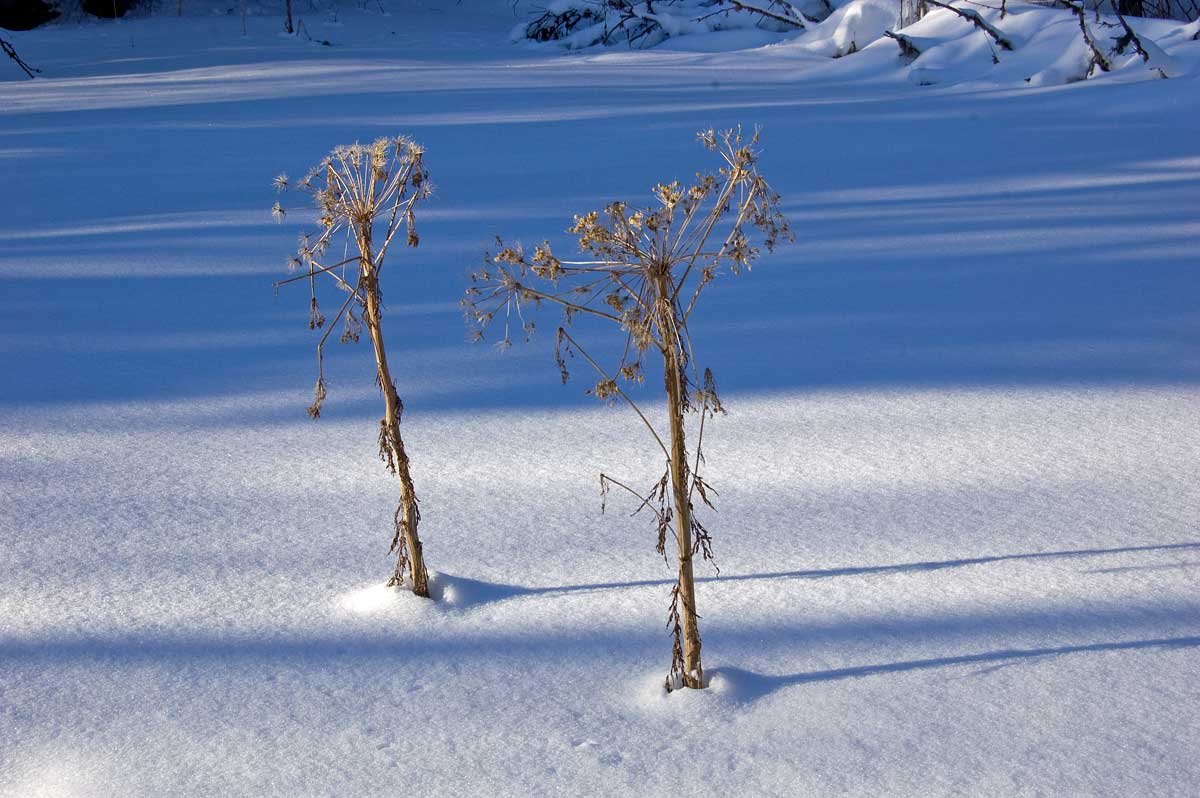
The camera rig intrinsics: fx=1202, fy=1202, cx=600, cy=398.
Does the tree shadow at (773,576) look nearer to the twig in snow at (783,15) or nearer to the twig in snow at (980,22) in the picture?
the twig in snow at (980,22)

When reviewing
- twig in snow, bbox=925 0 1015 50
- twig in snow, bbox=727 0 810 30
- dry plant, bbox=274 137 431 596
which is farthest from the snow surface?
twig in snow, bbox=727 0 810 30

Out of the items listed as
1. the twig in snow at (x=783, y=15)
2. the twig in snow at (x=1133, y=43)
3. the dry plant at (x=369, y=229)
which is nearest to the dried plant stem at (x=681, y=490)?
the dry plant at (x=369, y=229)

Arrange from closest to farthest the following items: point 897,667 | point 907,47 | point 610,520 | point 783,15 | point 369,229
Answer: point 897,667 < point 369,229 < point 610,520 < point 907,47 < point 783,15

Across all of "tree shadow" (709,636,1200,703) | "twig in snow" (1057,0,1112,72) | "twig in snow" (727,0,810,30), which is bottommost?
"tree shadow" (709,636,1200,703)

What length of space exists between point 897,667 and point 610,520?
2.33ft

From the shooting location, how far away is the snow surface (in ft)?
5.22

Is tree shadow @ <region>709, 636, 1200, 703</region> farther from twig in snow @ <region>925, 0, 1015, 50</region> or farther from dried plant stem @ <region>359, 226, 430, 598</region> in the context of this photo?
twig in snow @ <region>925, 0, 1015, 50</region>

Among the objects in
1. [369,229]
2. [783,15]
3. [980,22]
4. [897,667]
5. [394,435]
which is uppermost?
A: [783,15]

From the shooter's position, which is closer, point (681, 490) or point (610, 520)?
point (681, 490)

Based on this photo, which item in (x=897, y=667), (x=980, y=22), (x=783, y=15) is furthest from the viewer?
(x=783, y=15)

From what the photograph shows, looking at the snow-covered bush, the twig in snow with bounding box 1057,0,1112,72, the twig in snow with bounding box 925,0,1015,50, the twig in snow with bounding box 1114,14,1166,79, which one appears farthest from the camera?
the snow-covered bush

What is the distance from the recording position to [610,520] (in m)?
2.31

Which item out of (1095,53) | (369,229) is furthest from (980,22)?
(369,229)

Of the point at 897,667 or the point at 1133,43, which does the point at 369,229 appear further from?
the point at 1133,43
